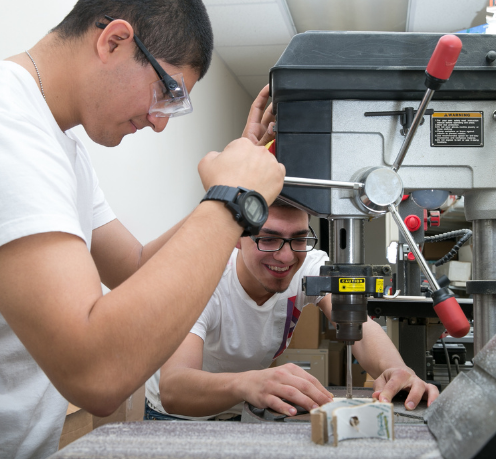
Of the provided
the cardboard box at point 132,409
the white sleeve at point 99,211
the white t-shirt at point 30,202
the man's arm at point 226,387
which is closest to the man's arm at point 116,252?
the white sleeve at point 99,211

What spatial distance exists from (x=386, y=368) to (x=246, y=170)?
804 millimetres

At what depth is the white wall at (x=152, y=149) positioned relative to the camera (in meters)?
1.70

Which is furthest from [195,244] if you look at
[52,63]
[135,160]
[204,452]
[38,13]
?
[135,160]

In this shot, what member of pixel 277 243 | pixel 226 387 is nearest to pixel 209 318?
pixel 277 243

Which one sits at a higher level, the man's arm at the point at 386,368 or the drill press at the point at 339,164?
the drill press at the point at 339,164

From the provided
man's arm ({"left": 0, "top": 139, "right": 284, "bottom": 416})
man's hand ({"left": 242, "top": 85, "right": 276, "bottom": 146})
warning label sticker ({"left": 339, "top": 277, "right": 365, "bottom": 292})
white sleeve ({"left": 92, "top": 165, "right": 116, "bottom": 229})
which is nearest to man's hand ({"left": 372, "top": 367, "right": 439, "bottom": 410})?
warning label sticker ({"left": 339, "top": 277, "right": 365, "bottom": 292})

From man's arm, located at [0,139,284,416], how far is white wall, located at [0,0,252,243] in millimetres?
1272

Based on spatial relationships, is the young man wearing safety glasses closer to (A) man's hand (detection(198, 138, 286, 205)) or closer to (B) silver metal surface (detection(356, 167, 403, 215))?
(A) man's hand (detection(198, 138, 286, 205))

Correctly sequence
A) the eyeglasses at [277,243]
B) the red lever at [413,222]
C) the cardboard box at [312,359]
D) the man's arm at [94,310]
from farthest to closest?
the cardboard box at [312,359], the red lever at [413,222], the eyeglasses at [277,243], the man's arm at [94,310]

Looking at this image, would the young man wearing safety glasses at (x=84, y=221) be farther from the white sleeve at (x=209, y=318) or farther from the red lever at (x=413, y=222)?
the red lever at (x=413, y=222)

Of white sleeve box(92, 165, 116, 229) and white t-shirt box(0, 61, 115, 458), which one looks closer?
white t-shirt box(0, 61, 115, 458)

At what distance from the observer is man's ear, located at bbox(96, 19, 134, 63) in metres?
0.74

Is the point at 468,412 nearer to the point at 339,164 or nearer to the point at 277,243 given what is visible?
the point at 339,164

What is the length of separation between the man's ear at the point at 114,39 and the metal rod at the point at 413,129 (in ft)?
1.49
